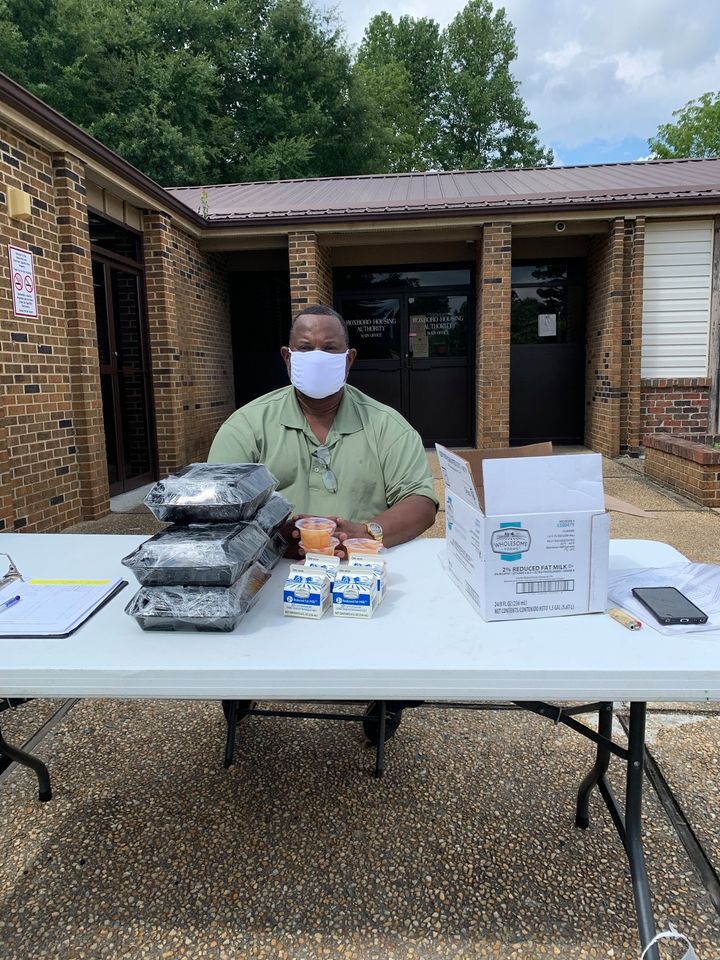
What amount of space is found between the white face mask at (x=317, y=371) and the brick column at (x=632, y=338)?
6.97 m

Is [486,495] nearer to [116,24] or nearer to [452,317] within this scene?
[452,317]

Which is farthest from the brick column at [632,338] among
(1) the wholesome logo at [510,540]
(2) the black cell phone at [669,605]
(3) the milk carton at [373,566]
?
(1) the wholesome logo at [510,540]

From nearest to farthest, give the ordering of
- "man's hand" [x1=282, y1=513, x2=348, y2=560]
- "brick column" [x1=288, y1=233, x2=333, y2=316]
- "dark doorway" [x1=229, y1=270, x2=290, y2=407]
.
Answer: "man's hand" [x1=282, y1=513, x2=348, y2=560] → "brick column" [x1=288, y1=233, x2=333, y2=316] → "dark doorway" [x1=229, y1=270, x2=290, y2=407]

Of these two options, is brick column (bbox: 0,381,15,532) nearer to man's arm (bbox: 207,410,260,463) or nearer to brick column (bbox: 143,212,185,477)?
brick column (bbox: 143,212,185,477)

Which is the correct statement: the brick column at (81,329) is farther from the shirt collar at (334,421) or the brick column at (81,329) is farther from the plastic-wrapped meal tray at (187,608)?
the plastic-wrapped meal tray at (187,608)

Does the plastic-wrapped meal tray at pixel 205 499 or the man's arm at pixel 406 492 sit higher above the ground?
the plastic-wrapped meal tray at pixel 205 499

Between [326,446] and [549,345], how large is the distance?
792 cm

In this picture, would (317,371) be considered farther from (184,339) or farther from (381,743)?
(184,339)

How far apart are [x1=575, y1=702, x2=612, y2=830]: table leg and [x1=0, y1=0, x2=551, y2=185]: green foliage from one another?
19678 millimetres

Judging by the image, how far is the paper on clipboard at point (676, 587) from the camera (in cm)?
135

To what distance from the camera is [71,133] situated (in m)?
5.17

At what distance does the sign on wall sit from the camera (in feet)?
15.5

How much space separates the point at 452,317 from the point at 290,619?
8.74 meters

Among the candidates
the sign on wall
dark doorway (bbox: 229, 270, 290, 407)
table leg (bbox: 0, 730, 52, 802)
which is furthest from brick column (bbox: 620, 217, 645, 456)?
table leg (bbox: 0, 730, 52, 802)
